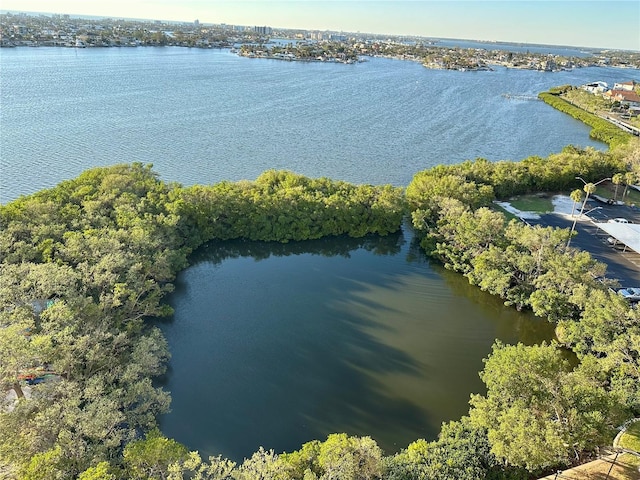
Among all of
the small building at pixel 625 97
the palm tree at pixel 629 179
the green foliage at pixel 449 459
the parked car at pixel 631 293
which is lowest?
the green foliage at pixel 449 459

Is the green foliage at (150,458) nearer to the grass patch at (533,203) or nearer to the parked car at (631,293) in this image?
the parked car at (631,293)

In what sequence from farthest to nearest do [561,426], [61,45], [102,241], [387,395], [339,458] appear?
[61,45] < [102,241] < [387,395] < [561,426] < [339,458]

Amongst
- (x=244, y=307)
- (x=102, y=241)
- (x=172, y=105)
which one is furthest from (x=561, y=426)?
(x=172, y=105)

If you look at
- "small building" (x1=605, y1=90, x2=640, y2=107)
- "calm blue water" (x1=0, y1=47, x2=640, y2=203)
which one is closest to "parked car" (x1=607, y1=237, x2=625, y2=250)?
"calm blue water" (x1=0, y1=47, x2=640, y2=203)

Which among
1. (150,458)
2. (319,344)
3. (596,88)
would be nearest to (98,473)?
(150,458)

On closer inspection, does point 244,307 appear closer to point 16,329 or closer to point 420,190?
point 16,329

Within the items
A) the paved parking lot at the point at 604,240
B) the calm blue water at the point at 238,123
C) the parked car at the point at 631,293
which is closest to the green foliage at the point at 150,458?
the parked car at the point at 631,293

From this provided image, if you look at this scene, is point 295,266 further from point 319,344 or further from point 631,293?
point 631,293
